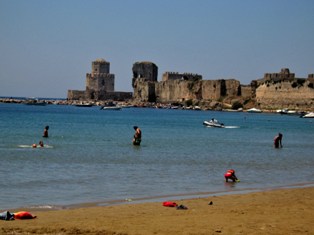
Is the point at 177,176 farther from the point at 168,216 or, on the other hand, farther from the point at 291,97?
the point at 291,97

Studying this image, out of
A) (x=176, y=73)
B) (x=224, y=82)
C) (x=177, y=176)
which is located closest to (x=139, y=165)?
(x=177, y=176)

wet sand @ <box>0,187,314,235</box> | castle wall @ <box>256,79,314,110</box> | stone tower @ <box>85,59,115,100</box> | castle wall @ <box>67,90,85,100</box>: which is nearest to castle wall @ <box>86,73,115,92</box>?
stone tower @ <box>85,59,115,100</box>

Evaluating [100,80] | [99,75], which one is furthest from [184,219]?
[100,80]

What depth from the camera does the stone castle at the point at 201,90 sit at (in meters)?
91.3

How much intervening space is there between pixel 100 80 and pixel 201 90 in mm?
29489

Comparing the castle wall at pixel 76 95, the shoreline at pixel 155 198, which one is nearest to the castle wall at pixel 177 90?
the castle wall at pixel 76 95

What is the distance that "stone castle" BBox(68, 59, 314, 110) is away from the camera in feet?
300

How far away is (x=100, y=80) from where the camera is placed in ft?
439

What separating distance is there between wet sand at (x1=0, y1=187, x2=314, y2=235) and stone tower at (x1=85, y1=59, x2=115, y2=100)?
122712mm

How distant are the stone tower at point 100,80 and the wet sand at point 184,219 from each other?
123 meters

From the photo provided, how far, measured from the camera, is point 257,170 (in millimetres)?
18656

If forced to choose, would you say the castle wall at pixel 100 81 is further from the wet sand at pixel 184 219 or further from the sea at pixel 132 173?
the wet sand at pixel 184 219

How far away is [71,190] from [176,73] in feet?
383

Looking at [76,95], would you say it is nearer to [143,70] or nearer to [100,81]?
[100,81]
